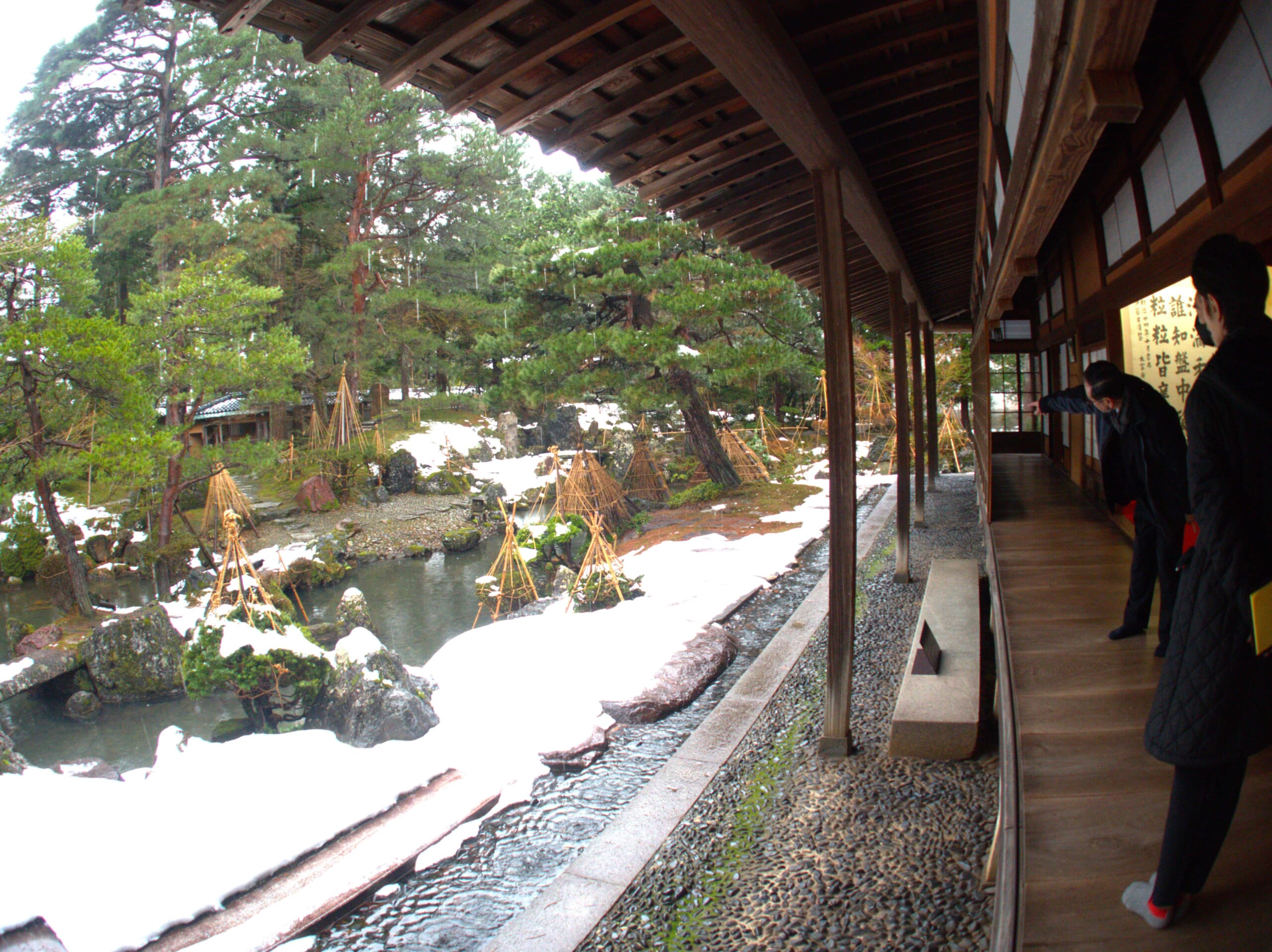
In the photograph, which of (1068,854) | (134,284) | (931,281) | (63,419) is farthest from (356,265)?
(1068,854)

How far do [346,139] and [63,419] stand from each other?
7.44 meters

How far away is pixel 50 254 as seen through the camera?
314 inches

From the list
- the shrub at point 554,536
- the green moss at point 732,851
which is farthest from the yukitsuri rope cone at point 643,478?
the green moss at point 732,851

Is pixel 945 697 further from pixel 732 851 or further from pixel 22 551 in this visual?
pixel 22 551

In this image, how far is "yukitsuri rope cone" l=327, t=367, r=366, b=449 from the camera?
14.3m

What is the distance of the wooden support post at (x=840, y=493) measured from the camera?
3.11 metres

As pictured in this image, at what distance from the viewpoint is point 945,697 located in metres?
3.24

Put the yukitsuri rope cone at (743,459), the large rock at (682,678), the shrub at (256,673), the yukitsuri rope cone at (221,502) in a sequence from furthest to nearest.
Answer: the yukitsuri rope cone at (743,459) < the yukitsuri rope cone at (221,502) < the shrub at (256,673) < the large rock at (682,678)

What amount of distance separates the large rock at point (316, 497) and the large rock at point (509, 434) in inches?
191

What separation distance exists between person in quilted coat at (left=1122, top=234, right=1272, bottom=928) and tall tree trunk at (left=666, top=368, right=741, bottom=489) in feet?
32.5

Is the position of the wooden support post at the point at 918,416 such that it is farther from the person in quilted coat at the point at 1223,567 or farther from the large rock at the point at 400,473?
the large rock at the point at 400,473

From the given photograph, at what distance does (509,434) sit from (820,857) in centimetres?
1647

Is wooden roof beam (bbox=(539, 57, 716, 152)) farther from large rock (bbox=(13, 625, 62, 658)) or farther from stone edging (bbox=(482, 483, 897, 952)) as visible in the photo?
large rock (bbox=(13, 625, 62, 658))

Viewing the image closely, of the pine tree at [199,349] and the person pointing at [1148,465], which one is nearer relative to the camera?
the person pointing at [1148,465]
